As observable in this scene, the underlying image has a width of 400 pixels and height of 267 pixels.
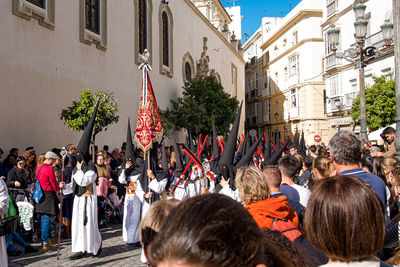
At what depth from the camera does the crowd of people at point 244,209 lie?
3.93 ft

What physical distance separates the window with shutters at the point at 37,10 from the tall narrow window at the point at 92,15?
2.42m

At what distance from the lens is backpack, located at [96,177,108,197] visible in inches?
379

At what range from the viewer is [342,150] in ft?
12.0

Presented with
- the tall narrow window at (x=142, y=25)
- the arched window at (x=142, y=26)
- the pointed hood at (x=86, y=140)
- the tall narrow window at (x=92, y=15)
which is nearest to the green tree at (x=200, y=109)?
the arched window at (x=142, y=26)

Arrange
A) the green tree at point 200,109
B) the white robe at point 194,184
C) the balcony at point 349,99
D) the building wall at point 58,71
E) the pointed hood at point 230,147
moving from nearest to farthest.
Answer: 1. the pointed hood at point 230,147
2. the white robe at point 194,184
3. the building wall at point 58,71
4. the green tree at point 200,109
5. the balcony at point 349,99

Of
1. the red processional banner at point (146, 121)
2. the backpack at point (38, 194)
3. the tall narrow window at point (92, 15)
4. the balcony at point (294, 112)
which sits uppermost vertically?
the tall narrow window at point (92, 15)

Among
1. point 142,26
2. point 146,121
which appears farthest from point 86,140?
point 142,26

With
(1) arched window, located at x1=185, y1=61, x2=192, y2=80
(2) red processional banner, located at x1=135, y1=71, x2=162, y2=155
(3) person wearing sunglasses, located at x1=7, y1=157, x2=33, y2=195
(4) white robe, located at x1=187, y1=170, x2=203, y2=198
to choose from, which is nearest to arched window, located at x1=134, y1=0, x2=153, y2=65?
(1) arched window, located at x1=185, y1=61, x2=192, y2=80

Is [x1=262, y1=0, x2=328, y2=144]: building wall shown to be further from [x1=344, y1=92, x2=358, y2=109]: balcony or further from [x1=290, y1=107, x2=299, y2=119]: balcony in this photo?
[x1=344, y1=92, x2=358, y2=109]: balcony

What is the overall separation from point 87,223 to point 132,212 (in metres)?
1.34

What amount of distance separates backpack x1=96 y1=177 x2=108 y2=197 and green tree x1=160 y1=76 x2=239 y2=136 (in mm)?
10761

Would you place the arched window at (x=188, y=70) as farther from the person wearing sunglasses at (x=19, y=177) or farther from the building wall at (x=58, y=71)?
the person wearing sunglasses at (x=19, y=177)

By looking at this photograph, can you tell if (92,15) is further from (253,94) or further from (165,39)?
(253,94)

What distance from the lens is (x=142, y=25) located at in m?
20.2
